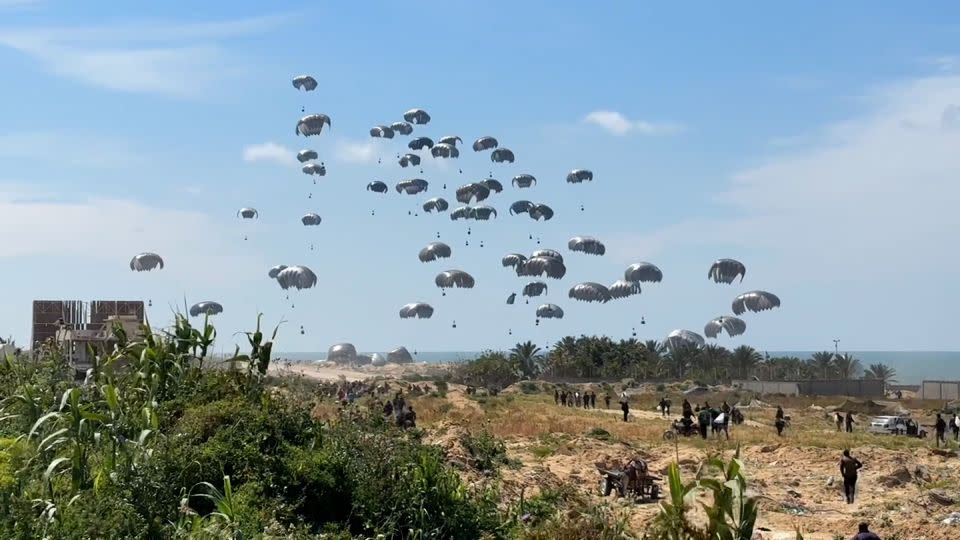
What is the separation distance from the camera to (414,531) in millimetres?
16875

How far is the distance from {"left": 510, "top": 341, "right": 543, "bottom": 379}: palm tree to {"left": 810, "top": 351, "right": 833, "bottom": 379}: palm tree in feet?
92.4

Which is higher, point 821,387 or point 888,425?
point 821,387

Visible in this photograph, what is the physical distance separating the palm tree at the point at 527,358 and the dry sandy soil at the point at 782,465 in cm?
5853

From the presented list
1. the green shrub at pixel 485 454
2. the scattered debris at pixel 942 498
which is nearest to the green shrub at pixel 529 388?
the green shrub at pixel 485 454

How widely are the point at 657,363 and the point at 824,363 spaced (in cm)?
1939

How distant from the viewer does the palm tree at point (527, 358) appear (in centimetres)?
10869

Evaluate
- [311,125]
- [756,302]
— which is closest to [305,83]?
[311,125]

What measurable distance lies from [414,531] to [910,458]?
20580 mm

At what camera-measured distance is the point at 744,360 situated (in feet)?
350

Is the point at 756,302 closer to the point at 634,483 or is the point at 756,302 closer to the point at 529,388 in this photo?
the point at 529,388

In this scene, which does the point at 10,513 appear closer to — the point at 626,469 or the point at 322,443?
the point at 322,443

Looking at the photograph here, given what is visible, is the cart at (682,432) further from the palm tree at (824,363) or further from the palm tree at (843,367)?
the palm tree at (843,367)

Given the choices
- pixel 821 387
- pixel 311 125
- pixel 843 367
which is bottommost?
pixel 821 387

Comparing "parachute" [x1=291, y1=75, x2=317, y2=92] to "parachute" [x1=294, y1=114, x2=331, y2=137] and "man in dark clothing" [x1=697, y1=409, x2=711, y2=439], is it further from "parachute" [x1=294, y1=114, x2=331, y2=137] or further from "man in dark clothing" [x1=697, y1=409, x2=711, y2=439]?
"man in dark clothing" [x1=697, y1=409, x2=711, y2=439]
